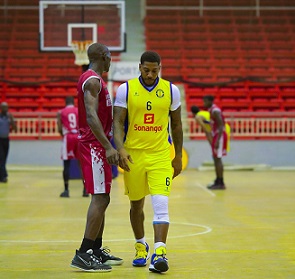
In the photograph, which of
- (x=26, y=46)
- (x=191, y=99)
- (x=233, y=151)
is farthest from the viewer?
(x=26, y=46)

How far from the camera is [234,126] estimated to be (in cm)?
2591

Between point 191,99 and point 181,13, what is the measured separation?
5932mm

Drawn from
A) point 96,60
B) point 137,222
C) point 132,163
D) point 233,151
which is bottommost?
point 233,151

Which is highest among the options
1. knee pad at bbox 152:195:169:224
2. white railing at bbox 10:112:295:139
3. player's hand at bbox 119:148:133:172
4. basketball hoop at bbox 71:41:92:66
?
basketball hoop at bbox 71:41:92:66

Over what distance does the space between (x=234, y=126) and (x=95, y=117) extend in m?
19.2

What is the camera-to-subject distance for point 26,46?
3167 centimetres

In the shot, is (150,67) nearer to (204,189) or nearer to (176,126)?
(176,126)

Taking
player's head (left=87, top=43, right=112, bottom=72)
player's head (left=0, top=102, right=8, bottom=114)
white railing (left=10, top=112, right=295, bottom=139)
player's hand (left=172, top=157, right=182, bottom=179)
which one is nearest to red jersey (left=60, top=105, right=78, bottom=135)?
player's head (left=0, top=102, right=8, bottom=114)

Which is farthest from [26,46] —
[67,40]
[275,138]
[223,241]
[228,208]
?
[223,241]

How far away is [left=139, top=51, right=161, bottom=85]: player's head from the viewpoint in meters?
7.23

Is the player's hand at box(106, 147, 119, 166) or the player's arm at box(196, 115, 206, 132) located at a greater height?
the player's hand at box(106, 147, 119, 166)

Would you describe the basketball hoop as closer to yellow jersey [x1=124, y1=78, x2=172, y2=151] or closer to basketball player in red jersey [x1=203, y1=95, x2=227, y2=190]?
basketball player in red jersey [x1=203, y1=95, x2=227, y2=190]

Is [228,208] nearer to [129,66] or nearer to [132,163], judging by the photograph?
[132,163]

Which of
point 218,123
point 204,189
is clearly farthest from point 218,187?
point 218,123
